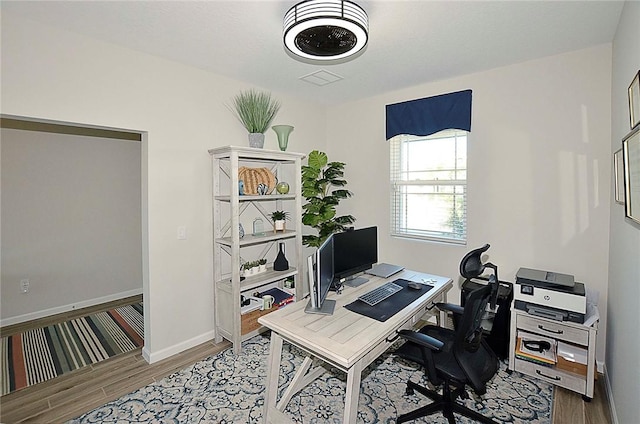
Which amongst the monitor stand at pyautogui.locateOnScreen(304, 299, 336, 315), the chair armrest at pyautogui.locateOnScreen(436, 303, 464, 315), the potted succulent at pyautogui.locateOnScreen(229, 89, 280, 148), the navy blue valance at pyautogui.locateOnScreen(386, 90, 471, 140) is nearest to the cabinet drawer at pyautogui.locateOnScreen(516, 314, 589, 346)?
the chair armrest at pyautogui.locateOnScreen(436, 303, 464, 315)

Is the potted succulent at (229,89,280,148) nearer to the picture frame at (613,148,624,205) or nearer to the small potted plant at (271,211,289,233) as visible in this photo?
the small potted plant at (271,211,289,233)

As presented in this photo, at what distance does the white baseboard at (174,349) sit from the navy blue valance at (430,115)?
3009 mm

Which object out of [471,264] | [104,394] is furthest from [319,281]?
[104,394]

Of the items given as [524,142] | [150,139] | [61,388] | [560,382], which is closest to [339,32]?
[150,139]

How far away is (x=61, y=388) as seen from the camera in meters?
2.52

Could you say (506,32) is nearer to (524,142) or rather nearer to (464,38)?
(464,38)

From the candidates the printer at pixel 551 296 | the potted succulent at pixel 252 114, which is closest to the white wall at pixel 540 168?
the printer at pixel 551 296

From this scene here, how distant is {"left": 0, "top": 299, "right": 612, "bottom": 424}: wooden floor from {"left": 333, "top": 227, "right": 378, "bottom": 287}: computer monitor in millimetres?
1514

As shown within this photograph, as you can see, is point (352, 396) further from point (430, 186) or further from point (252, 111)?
point (252, 111)

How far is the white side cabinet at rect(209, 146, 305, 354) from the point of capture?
9.86 ft

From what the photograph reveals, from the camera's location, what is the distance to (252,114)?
10.8ft

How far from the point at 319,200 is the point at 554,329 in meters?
2.55

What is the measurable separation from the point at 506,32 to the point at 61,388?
433 centimetres

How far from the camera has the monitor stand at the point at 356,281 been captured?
261 centimetres
